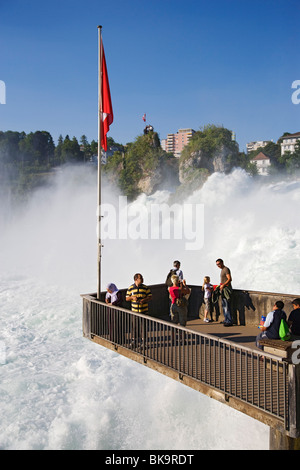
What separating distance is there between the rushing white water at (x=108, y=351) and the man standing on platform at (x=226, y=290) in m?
4.07

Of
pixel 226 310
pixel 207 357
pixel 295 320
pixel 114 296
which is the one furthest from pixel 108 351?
pixel 295 320

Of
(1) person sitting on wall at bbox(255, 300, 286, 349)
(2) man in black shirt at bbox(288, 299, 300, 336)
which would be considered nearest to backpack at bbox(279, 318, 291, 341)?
(1) person sitting on wall at bbox(255, 300, 286, 349)

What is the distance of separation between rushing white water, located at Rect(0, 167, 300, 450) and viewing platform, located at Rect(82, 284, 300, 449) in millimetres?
4218

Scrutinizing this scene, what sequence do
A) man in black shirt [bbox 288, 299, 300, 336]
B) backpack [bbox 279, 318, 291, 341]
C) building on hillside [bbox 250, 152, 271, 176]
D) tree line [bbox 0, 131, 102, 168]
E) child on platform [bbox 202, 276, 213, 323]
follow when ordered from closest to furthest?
backpack [bbox 279, 318, 291, 341] < man in black shirt [bbox 288, 299, 300, 336] < child on platform [bbox 202, 276, 213, 323] < building on hillside [bbox 250, 152, 271, 176] < tree line [bbox 0, 131, 102, 168]

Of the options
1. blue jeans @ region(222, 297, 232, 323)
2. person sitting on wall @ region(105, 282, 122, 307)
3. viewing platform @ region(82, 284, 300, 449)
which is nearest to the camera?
viewing platform @ region(82, 284, 300, 449)

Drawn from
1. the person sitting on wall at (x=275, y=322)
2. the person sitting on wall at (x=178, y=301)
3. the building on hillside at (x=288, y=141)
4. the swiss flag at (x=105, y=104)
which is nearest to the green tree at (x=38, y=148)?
the building on hillside at (x=288, y=141)

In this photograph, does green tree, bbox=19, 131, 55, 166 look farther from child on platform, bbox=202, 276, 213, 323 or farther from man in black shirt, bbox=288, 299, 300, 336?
man in black shirt, bbox=288, 299, 300, 336

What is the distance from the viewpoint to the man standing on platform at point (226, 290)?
11.1m

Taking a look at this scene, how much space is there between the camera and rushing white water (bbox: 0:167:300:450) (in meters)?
14.2

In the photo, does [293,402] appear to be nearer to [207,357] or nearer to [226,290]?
[207,357]

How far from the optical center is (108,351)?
22438 mm

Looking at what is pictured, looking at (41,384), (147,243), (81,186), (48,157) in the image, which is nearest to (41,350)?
(41,384)

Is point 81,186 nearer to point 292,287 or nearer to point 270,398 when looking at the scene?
point 292,287

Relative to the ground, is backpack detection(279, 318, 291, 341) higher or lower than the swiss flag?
lower
